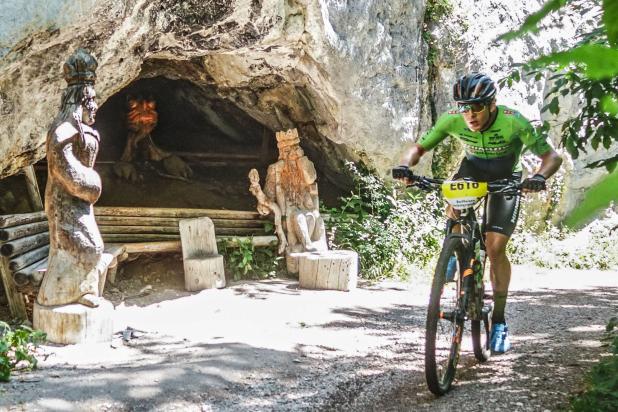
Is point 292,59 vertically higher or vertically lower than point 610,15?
higher

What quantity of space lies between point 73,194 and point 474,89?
3084 millimetres

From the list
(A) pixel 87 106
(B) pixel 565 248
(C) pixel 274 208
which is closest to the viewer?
(A) pixel 87 106

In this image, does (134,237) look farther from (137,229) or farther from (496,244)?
(496,244)

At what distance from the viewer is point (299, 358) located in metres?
4.93

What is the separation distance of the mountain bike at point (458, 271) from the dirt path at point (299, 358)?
0.24 m

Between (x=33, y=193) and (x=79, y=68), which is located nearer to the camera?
(x=79, y=68)

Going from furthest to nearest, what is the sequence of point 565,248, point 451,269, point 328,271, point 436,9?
1. point 565,248
2. point 436,9
3. point 328,271
4. point 451,269

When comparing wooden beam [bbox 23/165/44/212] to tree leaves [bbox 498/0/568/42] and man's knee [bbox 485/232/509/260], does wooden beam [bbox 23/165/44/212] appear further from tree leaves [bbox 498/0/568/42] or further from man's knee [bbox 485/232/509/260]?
tree leaves [bbox 498/0/568/42]

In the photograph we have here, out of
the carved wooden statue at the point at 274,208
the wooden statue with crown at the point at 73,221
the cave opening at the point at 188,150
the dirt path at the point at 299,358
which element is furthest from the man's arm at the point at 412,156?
the cave opening at the point at 188,150

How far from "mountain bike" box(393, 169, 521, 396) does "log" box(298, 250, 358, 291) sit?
331 cm

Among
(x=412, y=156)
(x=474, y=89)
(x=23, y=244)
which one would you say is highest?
(x=474, y=89)

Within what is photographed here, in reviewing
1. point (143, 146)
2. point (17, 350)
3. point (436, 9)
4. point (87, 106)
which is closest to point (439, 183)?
point (87, 106)

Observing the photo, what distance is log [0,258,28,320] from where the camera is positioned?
19.5 ft

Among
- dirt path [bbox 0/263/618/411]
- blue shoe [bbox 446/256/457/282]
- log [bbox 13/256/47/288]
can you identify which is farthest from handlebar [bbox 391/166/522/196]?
log [bbox 13/256/47/288]
